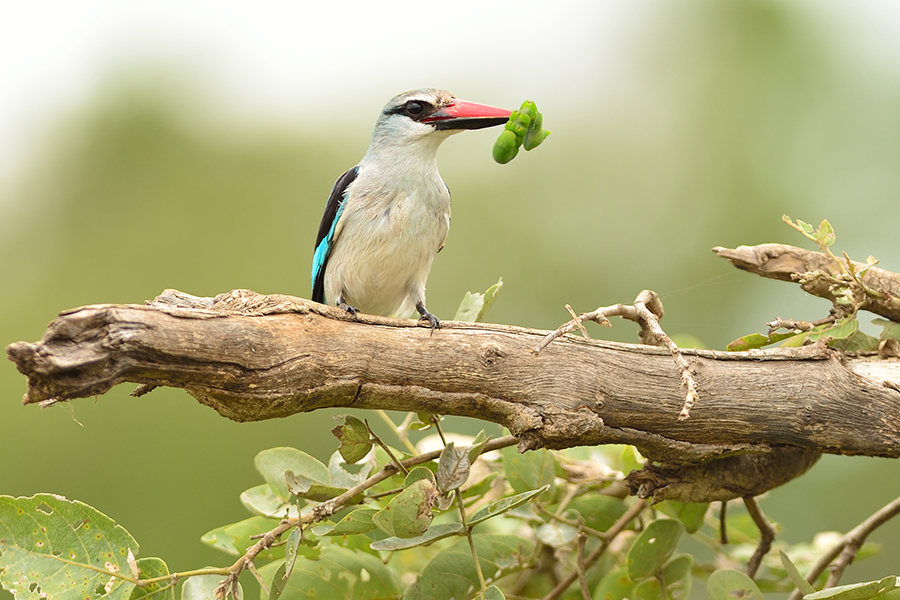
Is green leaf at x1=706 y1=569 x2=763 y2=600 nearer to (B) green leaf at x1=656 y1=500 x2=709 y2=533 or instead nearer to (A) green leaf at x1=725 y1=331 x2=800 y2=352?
(B) green leaf at x1=656 y1=500 x2=709 y2=533

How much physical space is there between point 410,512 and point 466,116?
6.11 feet

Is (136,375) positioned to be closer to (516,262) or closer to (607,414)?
(607,414)

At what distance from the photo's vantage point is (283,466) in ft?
7.26

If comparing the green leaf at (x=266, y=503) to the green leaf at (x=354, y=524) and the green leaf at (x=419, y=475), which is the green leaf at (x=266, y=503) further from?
the green leaf at (x=419, y=475)

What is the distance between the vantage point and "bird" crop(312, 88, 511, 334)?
303cm

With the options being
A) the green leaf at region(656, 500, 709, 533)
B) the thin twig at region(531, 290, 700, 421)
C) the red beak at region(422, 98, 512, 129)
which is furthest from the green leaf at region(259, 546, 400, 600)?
the red beak at region(422, 98, 512, 129)

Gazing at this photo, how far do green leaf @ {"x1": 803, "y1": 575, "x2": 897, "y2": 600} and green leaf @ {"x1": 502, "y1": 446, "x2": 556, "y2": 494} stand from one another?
2.67ft

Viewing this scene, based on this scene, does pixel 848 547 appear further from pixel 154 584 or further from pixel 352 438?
pixel 154 584

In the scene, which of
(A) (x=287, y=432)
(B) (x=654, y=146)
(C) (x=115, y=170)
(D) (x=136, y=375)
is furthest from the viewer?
(C) (x=115, y=170)

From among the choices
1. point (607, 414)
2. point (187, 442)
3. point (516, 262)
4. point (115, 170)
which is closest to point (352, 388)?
point (607, 414)

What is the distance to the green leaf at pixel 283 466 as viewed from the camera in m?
2.20

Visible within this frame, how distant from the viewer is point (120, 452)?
6555 mm

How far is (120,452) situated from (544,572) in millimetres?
5130

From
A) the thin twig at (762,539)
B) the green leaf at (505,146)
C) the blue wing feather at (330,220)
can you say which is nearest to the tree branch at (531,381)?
the thin twig at (762,539)
